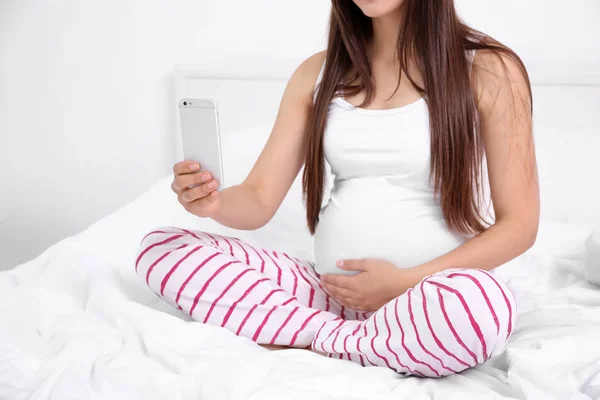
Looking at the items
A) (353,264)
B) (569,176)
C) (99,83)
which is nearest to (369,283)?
(353,264)

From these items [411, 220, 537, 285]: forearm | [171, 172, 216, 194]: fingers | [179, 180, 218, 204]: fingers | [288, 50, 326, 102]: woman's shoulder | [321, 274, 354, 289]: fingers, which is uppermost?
[288, 50, 326, 102]: woman's shoulder

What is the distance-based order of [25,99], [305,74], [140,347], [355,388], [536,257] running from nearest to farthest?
1. [355,388]
2. [140,347]
3. [305,74]
4. [536,257]
5. [25,99]

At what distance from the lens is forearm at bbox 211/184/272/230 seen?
1.24 meters

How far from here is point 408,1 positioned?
1.23m

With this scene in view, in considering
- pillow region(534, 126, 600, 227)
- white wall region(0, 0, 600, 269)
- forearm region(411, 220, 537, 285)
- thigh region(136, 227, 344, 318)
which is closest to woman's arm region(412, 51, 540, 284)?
forearm region(411, 220, 537, 285)

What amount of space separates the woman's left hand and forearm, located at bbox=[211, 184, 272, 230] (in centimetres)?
19

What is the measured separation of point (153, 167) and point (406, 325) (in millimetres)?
1538

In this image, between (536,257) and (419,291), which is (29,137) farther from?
(419,291)

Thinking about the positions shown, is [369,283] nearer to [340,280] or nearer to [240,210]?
[340,280]

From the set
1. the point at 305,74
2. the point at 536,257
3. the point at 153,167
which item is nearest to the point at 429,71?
the point at 305,74

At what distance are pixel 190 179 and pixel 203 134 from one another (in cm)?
7

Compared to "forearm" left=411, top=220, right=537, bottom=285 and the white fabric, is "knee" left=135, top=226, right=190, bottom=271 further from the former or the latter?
"forearm" left=411, top=220, right=537, bottom=285

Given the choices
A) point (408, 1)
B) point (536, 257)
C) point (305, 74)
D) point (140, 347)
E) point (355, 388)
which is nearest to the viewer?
point (355, 388)

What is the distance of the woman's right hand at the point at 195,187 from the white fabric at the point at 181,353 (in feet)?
0.56
